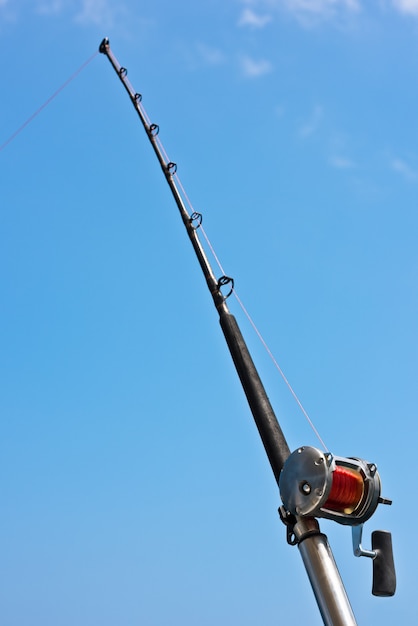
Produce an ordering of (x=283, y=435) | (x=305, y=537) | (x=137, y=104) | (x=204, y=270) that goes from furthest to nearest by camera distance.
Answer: (x=137, y=104), (x=204, y=270), (x=283, y=435), (x=305, y=537)

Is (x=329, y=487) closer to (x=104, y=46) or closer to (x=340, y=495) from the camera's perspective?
(x=340, y=495)

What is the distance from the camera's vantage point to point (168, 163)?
21.0ft

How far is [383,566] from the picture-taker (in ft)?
11.3

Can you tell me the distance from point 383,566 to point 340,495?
36 cm

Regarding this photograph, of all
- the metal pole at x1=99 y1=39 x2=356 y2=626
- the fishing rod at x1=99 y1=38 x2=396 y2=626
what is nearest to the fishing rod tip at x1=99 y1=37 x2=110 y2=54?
the metal pole at x1=99 y1=39 x2=356 y2=626

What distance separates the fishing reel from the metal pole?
0.10 metres

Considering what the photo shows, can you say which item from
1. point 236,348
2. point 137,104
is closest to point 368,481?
point 236,348

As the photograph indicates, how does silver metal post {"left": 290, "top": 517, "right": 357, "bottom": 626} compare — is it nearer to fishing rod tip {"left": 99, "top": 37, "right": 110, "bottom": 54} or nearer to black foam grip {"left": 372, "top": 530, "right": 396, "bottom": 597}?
black foam grip {"left": 372, "top": 530, "right": 396, "bottom": 597}

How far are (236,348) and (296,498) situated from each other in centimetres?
124

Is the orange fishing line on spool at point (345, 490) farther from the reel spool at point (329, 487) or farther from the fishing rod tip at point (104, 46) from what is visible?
the fishing rod tip at point (104, 46)

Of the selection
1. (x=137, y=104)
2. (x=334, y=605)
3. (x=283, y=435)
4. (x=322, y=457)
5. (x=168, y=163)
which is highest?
(x=137, y=104)

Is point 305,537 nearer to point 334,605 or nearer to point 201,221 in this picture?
point 334,605

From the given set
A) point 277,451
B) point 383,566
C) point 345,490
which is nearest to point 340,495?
point 345,490

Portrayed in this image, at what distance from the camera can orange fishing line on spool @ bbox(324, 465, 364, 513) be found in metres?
3.52
